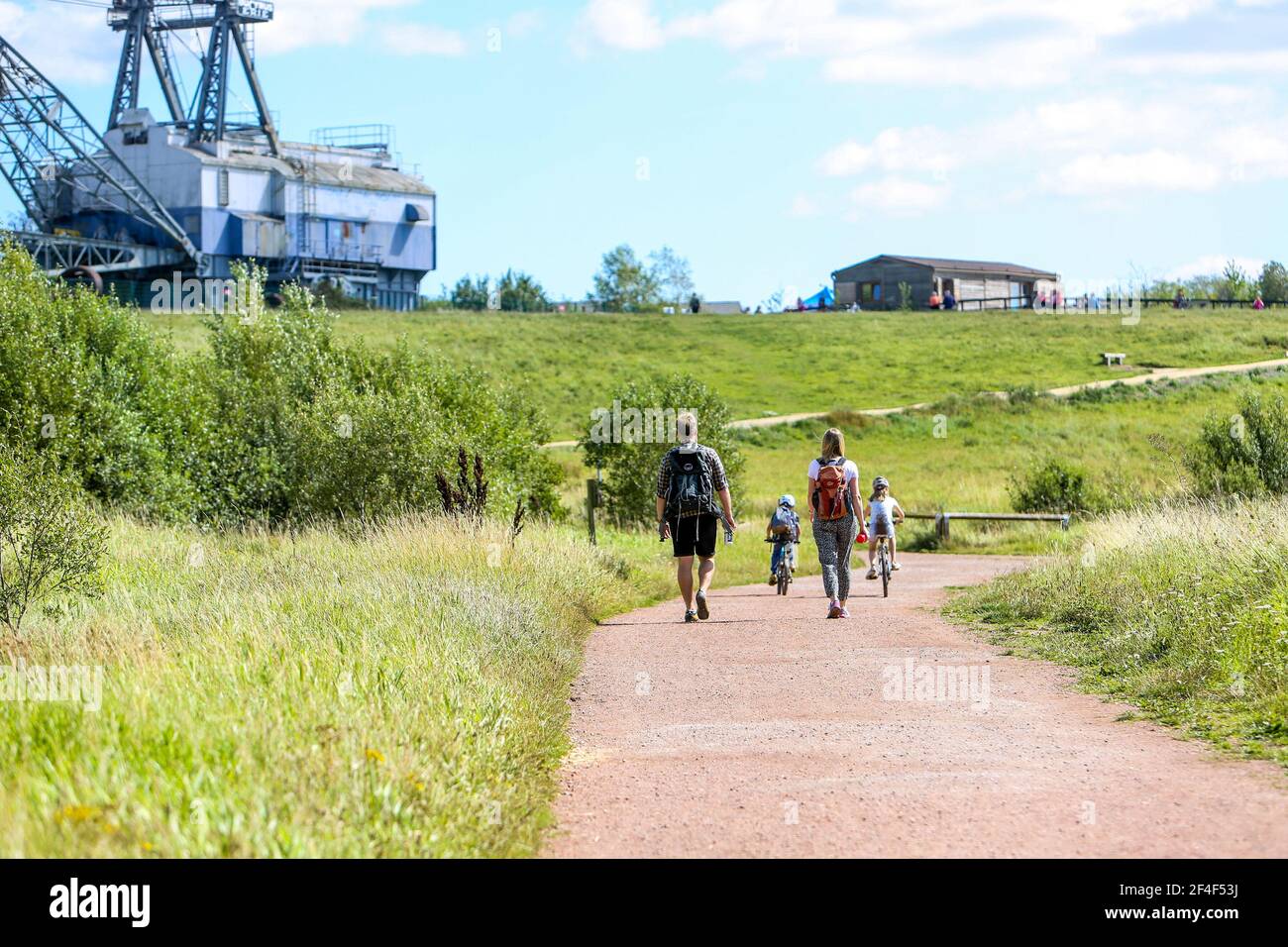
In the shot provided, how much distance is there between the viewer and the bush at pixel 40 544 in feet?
41.7

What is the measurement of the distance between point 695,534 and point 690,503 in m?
0.31

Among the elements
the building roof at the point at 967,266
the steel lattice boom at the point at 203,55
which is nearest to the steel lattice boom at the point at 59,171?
the steel lattice boom at the point at 203,55

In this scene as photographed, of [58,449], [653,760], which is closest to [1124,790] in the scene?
[653,760]

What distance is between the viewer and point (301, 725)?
5.85 metres

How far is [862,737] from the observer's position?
766 cm

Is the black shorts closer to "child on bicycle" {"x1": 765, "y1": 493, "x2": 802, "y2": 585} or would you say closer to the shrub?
"child on bicycle" {"x1": 765, "y1": 493, "x2": 802, "y2": 585}

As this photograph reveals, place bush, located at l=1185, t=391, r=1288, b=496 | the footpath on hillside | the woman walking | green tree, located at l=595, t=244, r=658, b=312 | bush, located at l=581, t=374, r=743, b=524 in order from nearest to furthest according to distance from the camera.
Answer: the woman walking
bush, located at l=1185, t=391, r=1288, b=496
bush, located at l=581, t=374, r=743, b=524
the footpath on hillside
green tree, located at l=595, t=244, r=658, b=312

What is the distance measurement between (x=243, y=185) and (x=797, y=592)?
69.3 m

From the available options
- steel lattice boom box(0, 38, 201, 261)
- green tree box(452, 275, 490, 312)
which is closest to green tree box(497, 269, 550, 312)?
green tree box(452, 275, 490, 312)

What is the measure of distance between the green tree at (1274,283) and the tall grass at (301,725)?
106m

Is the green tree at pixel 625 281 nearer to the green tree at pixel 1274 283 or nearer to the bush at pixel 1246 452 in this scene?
the green tree at pixel 1274 283

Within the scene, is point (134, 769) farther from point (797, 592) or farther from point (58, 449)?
point (58, 449)

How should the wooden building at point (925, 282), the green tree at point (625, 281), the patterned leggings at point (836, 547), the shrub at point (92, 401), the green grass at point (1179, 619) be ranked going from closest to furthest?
the green grass at point (1179, 619) → the patterned leggings at point (836, 547) → the shrub at point (92, 401) → the wooden building at point (925, 282) → the green tree at point (625, 281)

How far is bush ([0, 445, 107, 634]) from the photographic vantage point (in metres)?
12.7
